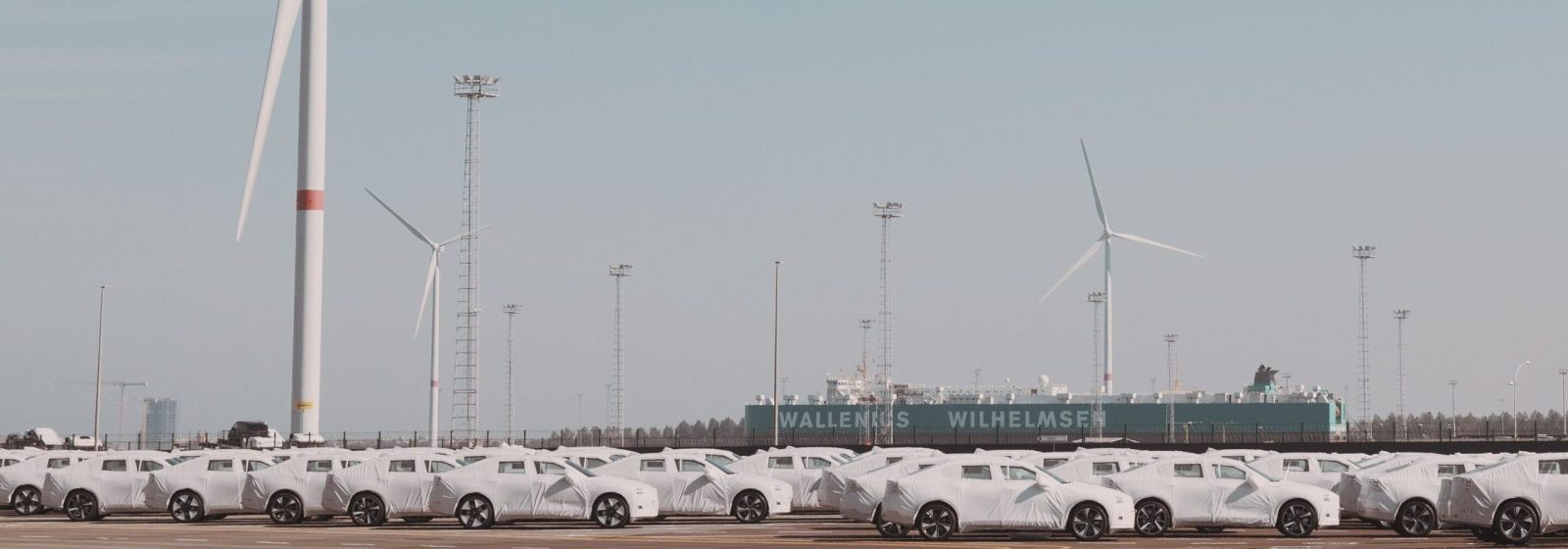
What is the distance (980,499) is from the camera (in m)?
31.2

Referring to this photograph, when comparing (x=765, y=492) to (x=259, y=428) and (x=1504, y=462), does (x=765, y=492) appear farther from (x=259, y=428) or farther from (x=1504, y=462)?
(x=259, y=428)

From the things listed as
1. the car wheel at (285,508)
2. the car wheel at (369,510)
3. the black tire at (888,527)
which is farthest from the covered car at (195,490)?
the black tire at (888,527)

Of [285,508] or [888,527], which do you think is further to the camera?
[285,508]

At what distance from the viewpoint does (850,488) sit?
109 ft

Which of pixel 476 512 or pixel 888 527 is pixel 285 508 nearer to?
pixel 476 512

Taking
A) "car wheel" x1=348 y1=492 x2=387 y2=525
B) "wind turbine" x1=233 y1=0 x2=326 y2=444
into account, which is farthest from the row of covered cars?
"wind turbine" x1=233 y1=0 x2=326 y2=444

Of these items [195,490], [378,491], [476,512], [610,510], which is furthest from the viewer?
[195,490]

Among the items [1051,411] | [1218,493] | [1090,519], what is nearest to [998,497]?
[1090,519]

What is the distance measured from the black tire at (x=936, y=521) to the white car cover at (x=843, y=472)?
13.8 feet

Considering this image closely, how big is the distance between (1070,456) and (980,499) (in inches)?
275

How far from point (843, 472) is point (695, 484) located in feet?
10.4

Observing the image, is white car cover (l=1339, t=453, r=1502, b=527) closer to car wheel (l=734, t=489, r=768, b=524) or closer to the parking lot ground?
the parking lot ground

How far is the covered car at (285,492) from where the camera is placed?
1492 inches

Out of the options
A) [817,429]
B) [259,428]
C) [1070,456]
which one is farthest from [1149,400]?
[1070,456]
